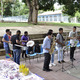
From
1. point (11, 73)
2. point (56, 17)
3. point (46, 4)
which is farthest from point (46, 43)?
point (56, 17)

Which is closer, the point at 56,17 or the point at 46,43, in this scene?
the point at 46,43

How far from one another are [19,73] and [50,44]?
2.15 meters

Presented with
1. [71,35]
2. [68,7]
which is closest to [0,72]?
[71,35]

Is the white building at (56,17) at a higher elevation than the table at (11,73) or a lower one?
higher

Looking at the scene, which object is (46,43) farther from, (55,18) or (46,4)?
(55,18)

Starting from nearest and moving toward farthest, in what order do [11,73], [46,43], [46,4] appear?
[11,73] → [46,43] → [46,4]

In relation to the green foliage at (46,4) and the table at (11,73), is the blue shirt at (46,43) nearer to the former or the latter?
the table at (11,73)

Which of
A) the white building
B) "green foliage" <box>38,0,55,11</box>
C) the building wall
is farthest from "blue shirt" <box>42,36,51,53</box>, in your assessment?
the building wall

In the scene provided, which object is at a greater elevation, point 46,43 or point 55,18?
point 55,18

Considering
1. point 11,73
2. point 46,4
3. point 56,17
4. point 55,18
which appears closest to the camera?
point 11,73

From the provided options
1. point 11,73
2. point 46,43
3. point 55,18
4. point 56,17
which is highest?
point 56,17

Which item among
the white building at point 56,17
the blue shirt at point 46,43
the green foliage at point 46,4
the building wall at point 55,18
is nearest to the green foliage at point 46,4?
the green foliage at point 46,4

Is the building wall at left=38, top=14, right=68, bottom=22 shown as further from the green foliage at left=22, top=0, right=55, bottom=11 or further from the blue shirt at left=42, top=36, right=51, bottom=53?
the blue shirt at left=42, top=36, right=51, bottom=53

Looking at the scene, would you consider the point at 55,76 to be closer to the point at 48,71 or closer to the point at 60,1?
the point at 48,71
